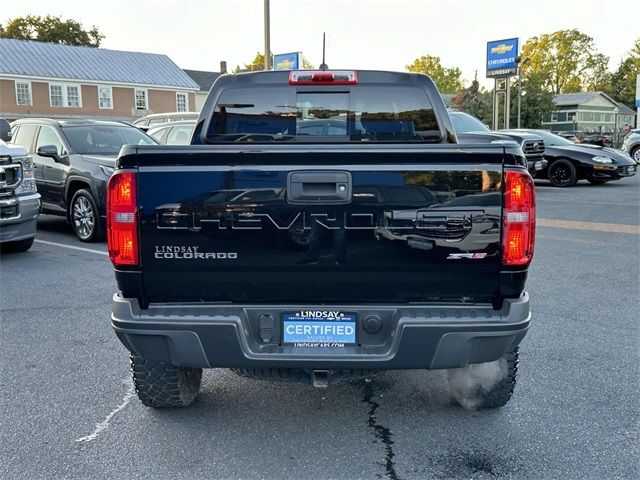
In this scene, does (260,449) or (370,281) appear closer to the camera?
(370,281)

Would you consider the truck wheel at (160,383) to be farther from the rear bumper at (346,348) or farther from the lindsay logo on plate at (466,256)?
the lindsay logo on plate at (466,256)

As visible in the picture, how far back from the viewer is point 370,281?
2.98 m

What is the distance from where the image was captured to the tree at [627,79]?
9169cm

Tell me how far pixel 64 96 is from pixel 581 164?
38.7 m

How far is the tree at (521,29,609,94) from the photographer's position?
93438 millimetres

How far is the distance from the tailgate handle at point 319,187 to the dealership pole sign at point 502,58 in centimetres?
3303

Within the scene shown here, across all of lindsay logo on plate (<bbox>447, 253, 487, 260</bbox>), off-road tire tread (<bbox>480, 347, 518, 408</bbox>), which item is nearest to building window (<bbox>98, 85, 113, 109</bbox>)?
off-road tire tread (<bbox>480, 347, 518, 408</bbox>)

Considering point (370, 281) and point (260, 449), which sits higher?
point (370, 281)

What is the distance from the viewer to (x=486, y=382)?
362 cm

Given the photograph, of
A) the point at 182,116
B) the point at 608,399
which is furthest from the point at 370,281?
the point at 182,116

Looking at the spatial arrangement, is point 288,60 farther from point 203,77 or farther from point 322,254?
point 203,77

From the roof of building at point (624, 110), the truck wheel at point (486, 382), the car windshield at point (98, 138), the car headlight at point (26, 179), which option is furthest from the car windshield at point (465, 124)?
the roof of building at point (624, 110)

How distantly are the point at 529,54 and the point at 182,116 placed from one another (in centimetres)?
8770

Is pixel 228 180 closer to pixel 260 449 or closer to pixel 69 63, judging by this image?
pixel 260 449
